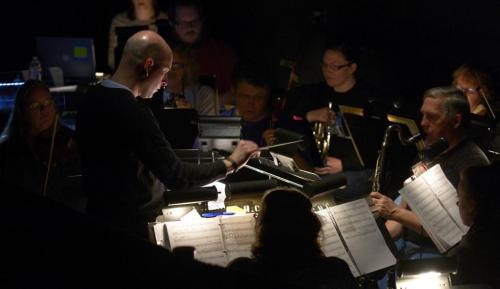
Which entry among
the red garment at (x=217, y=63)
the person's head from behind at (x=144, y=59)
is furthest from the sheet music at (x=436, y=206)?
the red garment at (x=217, y=63)

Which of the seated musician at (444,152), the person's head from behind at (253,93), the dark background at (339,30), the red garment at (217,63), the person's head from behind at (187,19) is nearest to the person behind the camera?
the seated musician at (444,152)

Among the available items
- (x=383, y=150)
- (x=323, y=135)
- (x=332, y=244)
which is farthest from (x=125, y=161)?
(x=323, y=135)

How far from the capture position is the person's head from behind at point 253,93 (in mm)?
5207

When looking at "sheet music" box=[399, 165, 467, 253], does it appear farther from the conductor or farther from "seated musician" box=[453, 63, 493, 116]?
"seated musician" box=[453, 63, 493, 116]

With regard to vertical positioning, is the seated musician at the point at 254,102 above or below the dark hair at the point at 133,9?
below

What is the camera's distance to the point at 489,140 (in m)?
4.54

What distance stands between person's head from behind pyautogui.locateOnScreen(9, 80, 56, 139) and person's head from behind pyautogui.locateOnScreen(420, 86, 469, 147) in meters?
2.68

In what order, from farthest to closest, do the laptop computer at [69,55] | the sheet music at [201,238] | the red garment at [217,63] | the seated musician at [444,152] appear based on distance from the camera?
the laptop computer at [69,55] → the red garment at [217,63] → the seated musician at [444,152] → the sheet music at [201,238]

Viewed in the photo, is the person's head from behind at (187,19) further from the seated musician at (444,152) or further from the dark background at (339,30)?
the seated musician at (444,152)

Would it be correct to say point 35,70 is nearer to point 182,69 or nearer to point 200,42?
point 200,42

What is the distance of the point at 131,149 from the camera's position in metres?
3.15

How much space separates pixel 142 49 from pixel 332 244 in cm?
134

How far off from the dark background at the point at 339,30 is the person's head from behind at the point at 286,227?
364cm

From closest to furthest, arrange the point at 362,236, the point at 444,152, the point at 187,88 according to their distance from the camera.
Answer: the point at 362,236
the point at 444,152
the point at 187,88
